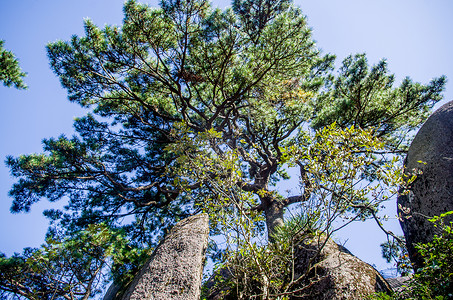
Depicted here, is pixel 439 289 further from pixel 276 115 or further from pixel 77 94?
pixel 77 94

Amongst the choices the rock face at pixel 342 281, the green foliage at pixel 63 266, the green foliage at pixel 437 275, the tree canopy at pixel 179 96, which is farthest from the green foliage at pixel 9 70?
the green foliage at pixel 437 275

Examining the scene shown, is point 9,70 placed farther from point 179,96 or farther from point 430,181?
point 430,181

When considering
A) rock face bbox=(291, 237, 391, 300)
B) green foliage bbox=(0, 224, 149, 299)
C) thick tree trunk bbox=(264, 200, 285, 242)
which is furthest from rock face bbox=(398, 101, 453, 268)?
green foliage bbox=(0, 224, 149, 299)

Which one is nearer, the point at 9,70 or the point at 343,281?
the point at 343,281

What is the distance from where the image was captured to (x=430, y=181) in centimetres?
322

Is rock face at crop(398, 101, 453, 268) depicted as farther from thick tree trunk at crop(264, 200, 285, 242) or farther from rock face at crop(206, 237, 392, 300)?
thick tree trunk at crop(264, 200, 285, 242)

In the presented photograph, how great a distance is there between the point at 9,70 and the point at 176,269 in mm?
4083

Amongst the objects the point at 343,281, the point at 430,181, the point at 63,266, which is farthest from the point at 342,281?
the point at 63,266

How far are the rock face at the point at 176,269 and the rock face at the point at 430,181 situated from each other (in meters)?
2.51

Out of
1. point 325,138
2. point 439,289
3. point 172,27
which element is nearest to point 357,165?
point 325,138

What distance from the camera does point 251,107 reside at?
20.3 feet

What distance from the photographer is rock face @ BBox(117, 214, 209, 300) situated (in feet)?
8.93

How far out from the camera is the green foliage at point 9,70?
3.76 m

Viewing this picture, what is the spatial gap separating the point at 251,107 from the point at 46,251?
4941 mm
